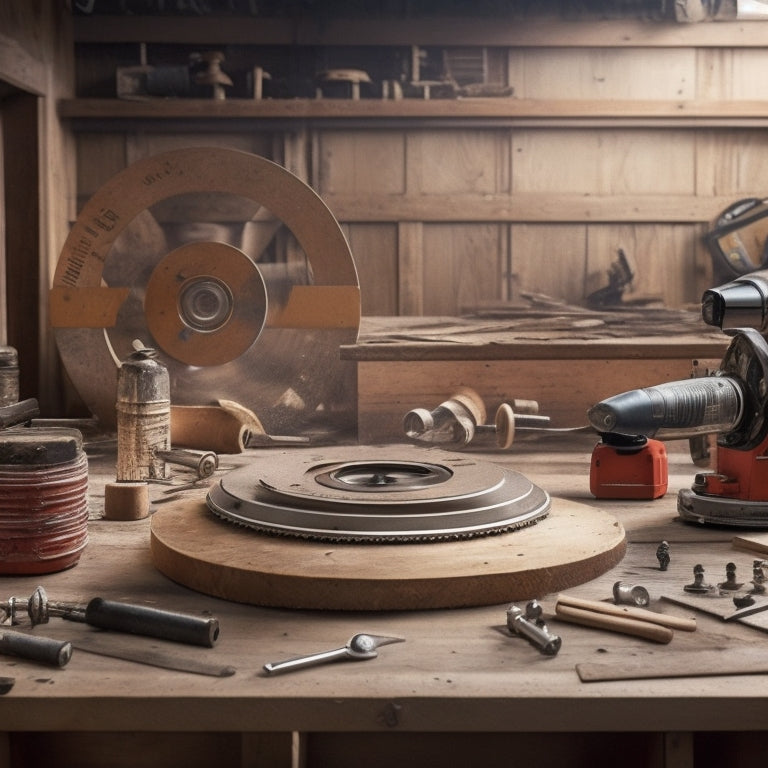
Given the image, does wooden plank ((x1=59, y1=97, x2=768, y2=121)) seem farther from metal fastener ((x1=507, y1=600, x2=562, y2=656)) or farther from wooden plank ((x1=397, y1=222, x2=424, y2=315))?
metal fastener ((x1=507, y1=600, x2=562, y2=656))

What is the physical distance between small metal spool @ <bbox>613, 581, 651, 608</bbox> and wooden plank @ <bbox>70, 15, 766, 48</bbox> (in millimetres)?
2621

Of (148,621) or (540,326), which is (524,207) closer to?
(540,326)

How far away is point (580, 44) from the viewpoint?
337cm

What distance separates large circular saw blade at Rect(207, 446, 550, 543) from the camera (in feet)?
4.22

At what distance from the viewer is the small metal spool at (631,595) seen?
117 centimetres

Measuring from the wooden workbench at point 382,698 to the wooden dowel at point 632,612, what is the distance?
0.02 meters

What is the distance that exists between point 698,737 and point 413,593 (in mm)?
348

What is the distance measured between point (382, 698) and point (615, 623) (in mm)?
306

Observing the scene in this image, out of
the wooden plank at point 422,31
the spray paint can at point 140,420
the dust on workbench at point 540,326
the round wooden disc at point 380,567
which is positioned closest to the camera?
the round wooden disc at point 380,567

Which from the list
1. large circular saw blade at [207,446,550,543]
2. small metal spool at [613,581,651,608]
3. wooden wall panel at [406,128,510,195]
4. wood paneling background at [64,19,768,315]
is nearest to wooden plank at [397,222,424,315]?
wood paneling background at [64,19,768,315]

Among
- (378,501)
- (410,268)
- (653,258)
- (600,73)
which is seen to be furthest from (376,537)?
(600,73)

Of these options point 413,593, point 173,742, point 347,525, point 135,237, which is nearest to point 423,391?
point 135,237

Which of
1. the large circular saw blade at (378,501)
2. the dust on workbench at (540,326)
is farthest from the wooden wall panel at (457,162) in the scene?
the large circular saw blade at (378,501)

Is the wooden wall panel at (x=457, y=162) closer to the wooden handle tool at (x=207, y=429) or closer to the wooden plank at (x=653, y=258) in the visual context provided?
the wooden plank at (x=653, y=258)
